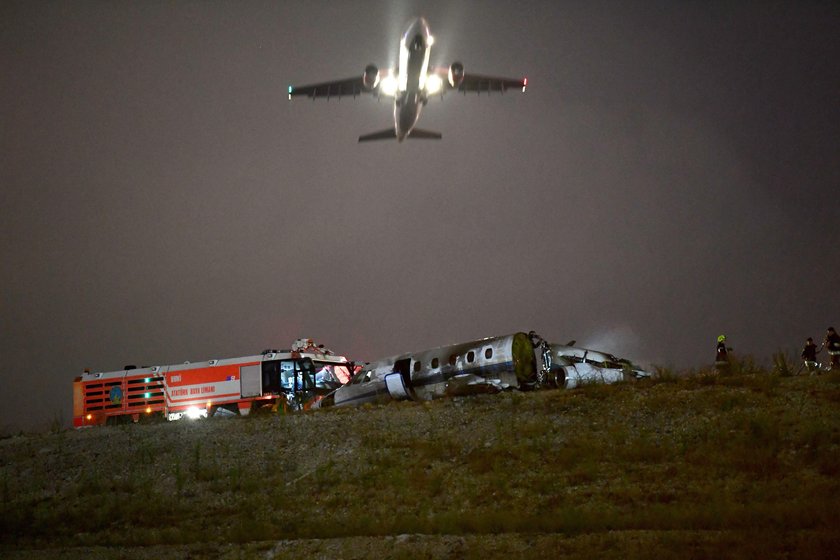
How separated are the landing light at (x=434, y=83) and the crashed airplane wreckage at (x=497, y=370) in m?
18.4

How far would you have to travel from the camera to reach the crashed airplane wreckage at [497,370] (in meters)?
18.9

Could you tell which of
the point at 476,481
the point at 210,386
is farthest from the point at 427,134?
the point at 476,481

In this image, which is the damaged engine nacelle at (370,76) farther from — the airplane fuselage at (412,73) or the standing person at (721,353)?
the standing person at (721,353)

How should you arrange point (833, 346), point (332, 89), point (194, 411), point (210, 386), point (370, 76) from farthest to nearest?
point (332, 89) < point (370, 76) < point (210, 386) < point (194, 411) < point (833, 346)

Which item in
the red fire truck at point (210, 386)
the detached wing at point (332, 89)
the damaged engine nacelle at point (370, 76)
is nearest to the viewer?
the red fire truck at point (210, 386)

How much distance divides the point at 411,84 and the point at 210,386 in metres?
15.1

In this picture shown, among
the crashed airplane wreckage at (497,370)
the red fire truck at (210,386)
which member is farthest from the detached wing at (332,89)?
the crashed airplane wreckage at (497,370)

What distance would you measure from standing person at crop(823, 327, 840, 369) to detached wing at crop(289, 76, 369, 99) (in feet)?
82.2

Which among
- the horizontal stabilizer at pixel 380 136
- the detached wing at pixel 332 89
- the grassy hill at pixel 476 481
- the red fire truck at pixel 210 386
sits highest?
the detached wing at pixel 332 89

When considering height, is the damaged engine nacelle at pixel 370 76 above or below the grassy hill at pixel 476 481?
above

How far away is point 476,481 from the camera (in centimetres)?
1162

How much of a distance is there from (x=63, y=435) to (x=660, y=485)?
1407 centimetres

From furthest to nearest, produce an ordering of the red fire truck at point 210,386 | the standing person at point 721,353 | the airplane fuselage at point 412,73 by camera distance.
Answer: the airplane fuselage at point 412,73
the red fire truck at point 210,386
the standing person at point 721,353

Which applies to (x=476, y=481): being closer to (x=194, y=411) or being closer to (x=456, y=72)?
(x=194, y=411)
